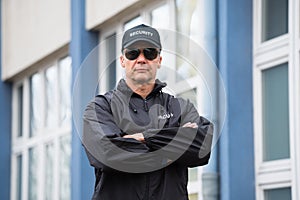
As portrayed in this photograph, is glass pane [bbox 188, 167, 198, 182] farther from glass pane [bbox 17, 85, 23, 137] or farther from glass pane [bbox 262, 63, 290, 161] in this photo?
glass pane [bbox 17, 85, 23, 137]

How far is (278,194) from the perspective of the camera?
7.30 meters

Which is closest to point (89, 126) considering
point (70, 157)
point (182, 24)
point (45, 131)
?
point (182, 24)

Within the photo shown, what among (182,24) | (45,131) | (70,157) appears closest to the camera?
(182,24)

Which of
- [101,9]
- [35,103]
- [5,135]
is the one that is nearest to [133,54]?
[101,9]

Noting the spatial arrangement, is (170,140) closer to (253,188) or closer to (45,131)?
(253,188)

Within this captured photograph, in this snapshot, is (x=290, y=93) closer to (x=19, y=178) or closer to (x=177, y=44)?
(x=177, y=44)

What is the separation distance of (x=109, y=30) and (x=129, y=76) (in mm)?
6254

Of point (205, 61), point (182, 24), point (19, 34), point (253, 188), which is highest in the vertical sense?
point (19, 34)

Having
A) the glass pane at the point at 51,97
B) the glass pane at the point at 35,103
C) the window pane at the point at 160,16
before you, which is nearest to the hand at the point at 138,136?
the window pane at the point at 160,16

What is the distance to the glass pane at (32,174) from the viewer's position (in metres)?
13.4

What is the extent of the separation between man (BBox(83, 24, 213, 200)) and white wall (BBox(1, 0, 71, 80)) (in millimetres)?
6989

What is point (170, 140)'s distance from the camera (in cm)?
431

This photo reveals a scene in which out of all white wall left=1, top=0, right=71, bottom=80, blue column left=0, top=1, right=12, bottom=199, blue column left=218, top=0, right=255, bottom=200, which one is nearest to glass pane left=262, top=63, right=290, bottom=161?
blue column left=218, top=0, right=255, bottom=200

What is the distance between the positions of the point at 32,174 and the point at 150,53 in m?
9.57
